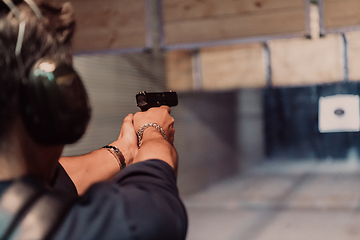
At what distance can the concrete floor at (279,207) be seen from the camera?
383cm

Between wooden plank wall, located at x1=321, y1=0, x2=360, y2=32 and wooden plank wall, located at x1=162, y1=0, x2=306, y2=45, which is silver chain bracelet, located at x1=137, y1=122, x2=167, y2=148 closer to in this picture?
wooden plank wall, located at x1=162, y1=0, x2=306, y2=45

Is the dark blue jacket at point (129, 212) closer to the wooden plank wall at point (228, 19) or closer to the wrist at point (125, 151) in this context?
the wrist at point (125, 151)

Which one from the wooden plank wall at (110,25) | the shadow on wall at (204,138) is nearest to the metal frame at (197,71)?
the shadow on wall at (204,138)

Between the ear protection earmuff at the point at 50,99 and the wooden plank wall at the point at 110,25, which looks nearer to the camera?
the ear protection earmuff at the point at 50,99

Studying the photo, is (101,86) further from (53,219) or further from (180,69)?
(53,219)

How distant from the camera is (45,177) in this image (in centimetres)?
70

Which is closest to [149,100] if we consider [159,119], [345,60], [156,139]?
[159,119]

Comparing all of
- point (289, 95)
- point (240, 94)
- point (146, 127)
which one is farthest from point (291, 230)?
point (289, 95)

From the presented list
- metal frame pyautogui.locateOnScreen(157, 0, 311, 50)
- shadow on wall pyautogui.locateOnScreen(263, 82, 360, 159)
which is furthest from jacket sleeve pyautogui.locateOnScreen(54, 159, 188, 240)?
shadow on wall pyautogui.locateOnScreen(263, 82, 360, 159)

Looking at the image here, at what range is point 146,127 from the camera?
2.94ft

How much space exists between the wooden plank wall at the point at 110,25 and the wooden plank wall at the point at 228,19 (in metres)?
0.24

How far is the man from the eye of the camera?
59 centimetres

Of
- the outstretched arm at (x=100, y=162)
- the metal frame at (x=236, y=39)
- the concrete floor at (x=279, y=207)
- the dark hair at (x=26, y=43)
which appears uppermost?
the metal frame at (x=236, y=39)

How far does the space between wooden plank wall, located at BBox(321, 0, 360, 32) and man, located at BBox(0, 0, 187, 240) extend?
276 centimetres
